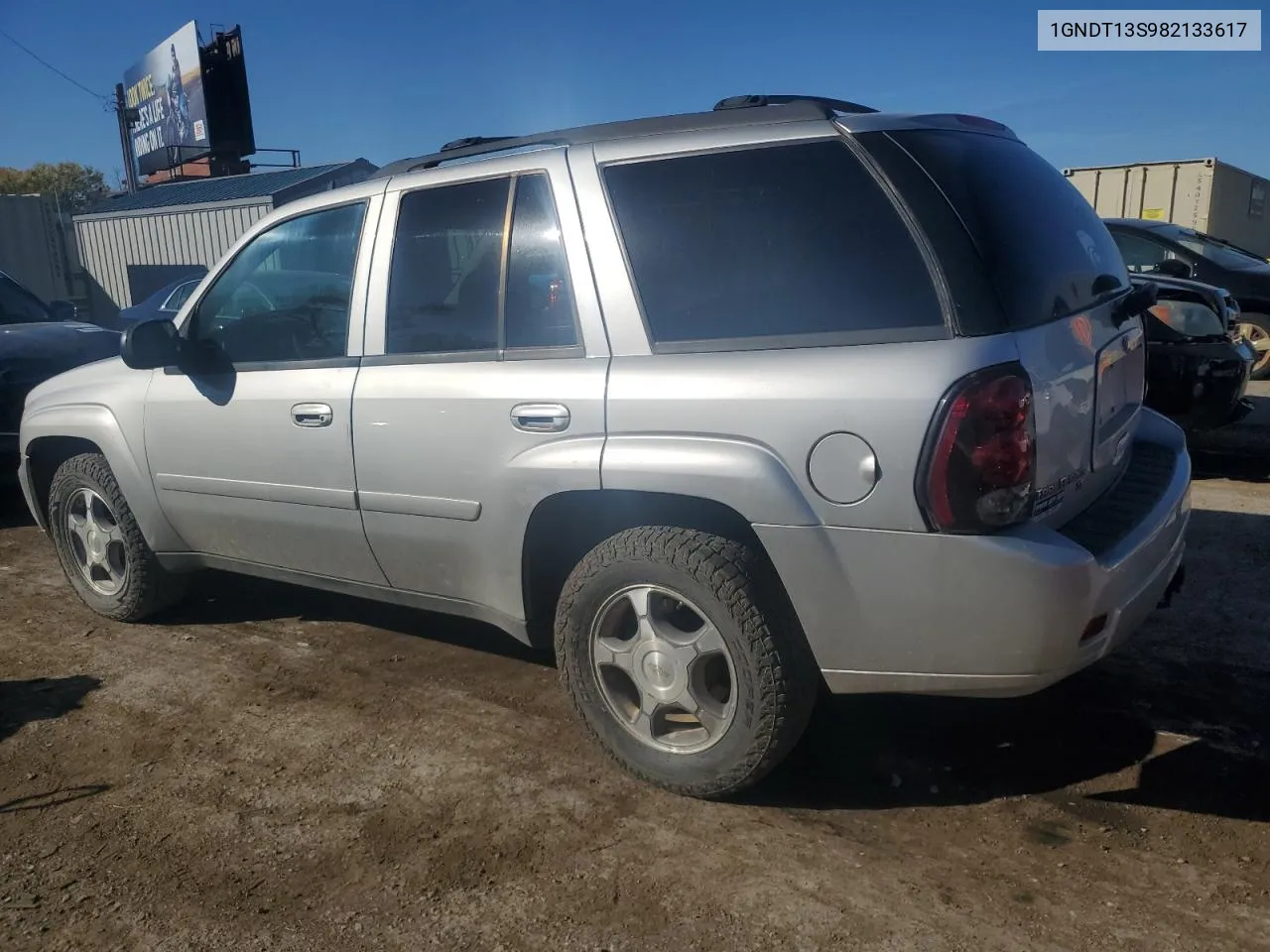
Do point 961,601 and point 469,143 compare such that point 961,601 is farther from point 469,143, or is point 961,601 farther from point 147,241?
point 147,241

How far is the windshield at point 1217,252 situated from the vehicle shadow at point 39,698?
31.2 ft

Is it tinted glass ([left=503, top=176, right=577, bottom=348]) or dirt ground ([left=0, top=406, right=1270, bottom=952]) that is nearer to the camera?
dirt ground ([left=0, top=406, right=1270, bottom=952])

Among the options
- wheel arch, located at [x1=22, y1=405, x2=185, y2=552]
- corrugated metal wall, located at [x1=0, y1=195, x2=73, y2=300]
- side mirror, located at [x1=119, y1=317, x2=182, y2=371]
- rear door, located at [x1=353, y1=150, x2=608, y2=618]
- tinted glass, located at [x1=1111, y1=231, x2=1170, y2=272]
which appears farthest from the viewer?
corrugated metal wall, located at [x1=0, y1=195, x2=73, y2=300]

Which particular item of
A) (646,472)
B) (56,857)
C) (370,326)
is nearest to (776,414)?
(646,472)

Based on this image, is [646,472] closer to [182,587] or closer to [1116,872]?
[1116,872]

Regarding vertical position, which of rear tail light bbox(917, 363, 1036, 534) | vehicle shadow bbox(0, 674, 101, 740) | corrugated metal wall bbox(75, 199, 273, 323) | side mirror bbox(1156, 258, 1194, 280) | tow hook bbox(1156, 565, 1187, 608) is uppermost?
corrugated metal wall bbox(75, 199, 273, 323)

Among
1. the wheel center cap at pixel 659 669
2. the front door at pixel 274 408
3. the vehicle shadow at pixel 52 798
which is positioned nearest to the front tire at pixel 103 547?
the front door at pixel 274 408

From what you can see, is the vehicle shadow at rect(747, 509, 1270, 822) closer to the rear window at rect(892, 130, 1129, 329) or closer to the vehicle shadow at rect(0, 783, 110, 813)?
the rear window at rect(892, 130, 1129, 329)

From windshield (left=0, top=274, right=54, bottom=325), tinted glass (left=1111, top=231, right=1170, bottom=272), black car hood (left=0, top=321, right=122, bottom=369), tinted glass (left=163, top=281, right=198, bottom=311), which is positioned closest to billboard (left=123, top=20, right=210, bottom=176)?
tinted glass (left=163, top=281, right=198, bottom=311)

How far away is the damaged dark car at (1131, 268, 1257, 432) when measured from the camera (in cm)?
634

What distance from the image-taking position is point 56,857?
2838 millimetres

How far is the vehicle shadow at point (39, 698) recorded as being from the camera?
3766mm

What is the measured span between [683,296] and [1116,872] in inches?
74.3

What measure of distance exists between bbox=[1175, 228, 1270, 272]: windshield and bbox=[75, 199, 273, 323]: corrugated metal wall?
14881 mm
